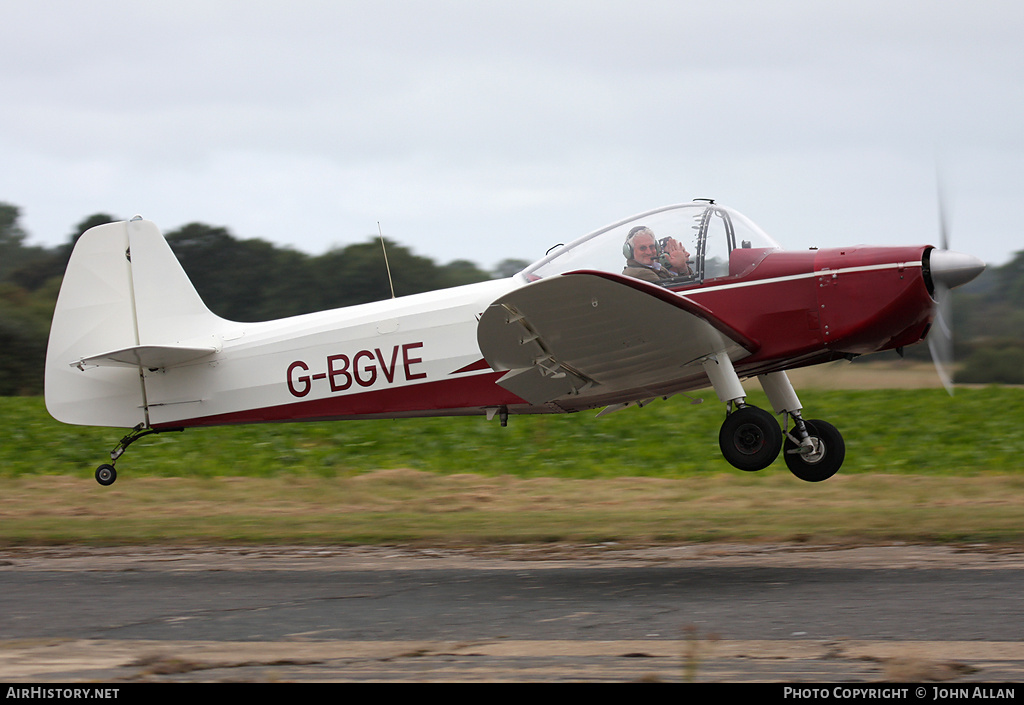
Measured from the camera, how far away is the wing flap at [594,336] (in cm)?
754

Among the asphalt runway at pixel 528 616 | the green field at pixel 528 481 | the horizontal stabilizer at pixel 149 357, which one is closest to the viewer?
the asphalt runway at pixel 528 616

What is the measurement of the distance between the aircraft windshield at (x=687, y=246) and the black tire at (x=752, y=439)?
1.24 m

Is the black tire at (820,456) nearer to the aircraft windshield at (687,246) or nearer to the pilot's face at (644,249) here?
the aircraft windshield at (687,246)

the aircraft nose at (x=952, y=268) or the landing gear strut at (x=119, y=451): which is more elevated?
the aircraft nose at (x=952, y=268)

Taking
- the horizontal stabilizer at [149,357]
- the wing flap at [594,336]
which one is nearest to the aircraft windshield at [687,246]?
the wing flap at [594,336]

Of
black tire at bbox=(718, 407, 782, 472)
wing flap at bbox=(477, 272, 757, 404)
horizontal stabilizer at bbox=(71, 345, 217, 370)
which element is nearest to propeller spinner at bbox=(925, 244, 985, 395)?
wing flap at bbox=(477, 272, 757, 404)

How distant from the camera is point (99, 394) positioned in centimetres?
1080

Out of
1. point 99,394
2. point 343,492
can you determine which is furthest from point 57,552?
point 343,492

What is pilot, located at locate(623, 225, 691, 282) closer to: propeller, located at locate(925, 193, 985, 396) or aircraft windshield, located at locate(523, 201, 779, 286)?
aircraft windshield, located at locate(523, 201, 779, 286)

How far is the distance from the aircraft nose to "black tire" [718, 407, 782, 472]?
1700mm

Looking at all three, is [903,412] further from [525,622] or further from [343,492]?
[525,622]

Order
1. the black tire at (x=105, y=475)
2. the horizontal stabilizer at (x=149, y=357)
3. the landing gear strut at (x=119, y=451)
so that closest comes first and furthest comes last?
the horizontal stabilizer at (x=149, y=357)
the landing gear strut at (x=119, y=451)
the black tire at (x=105, y=475)

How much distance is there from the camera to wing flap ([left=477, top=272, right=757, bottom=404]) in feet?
24.7

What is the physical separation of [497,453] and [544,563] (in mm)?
8863
